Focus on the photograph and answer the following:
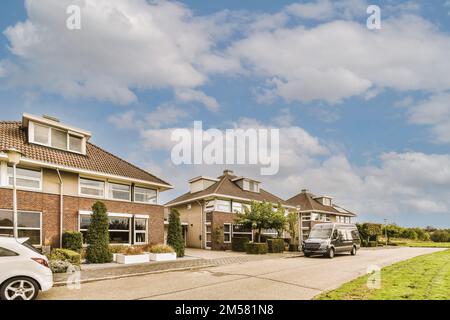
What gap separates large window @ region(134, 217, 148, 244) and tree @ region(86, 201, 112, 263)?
4100mm

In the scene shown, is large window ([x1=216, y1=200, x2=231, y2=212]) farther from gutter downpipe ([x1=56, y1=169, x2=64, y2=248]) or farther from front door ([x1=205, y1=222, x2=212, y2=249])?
gutter downpipe ([x1=56, y1=169, x2=64, y2=248])

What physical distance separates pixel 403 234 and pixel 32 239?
183 feet

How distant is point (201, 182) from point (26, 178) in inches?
787

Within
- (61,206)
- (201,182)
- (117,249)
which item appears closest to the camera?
(61,206)

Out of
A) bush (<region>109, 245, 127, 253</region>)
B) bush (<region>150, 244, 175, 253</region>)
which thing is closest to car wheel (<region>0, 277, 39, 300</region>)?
bush (<region>109, 245, 127, 253</region>)

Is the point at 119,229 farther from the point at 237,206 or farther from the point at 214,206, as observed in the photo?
the point at 237,206

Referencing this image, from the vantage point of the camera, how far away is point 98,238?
18438mm

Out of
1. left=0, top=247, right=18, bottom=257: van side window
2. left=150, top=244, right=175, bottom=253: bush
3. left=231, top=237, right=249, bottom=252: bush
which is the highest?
left=0, top=247, right=18, bottom=257: van side window

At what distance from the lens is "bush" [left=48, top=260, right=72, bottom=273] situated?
1402cm

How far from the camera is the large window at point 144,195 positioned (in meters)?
23.7

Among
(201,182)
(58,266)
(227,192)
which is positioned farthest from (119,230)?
(201,182)

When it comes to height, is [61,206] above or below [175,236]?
above
